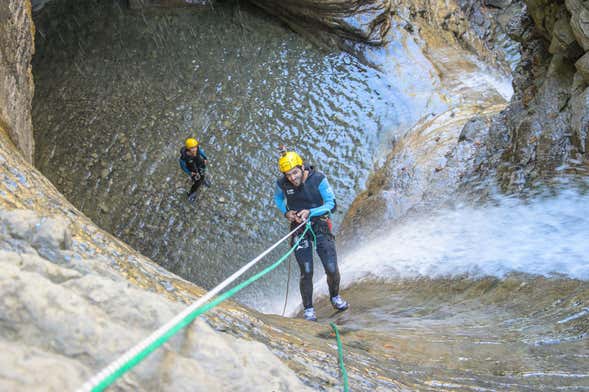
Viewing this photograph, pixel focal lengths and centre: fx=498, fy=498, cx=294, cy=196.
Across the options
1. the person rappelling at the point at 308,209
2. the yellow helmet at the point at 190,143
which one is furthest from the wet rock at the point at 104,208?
the person rappelling at the point at 308,209

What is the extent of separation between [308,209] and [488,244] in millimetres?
2635

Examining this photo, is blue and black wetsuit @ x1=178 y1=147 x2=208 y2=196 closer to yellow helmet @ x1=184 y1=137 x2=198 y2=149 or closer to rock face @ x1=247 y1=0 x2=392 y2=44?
yellow helmet @ x1=184 y1=137 x2=198 y2=149

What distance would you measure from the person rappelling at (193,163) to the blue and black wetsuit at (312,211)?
4128mm

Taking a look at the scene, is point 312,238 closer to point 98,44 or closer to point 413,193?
point 413,193

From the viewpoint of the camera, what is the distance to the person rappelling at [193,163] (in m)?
9.79

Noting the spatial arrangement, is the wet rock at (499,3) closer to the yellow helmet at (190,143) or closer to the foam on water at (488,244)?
the foam on water at (488,244)

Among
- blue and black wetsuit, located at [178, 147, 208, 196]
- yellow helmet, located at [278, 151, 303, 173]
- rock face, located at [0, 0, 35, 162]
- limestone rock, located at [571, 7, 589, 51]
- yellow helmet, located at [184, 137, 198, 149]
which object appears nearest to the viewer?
rock face, located at [0, 0, 35, 162]

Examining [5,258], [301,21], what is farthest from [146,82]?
[5,258]

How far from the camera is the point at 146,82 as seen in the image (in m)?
13.2

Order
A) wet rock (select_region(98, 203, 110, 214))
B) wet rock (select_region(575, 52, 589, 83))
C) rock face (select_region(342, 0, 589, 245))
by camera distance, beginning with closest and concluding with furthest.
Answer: wet rock (select_region(575, 52, 589, 83)) → rock face (select_region(342, 0, 589, 245)) → wet rock (select_region(98, 203, 110, 214))

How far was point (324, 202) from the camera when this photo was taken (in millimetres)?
5906

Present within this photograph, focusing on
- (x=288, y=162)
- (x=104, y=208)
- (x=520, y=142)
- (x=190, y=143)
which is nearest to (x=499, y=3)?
(x=520, y=142)

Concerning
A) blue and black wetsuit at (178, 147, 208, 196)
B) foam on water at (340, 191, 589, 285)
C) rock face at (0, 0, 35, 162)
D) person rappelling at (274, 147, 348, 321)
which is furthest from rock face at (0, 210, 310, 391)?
blue and black wetsuit at (178, 147, 208, 196)

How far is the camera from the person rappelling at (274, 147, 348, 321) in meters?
5.77
